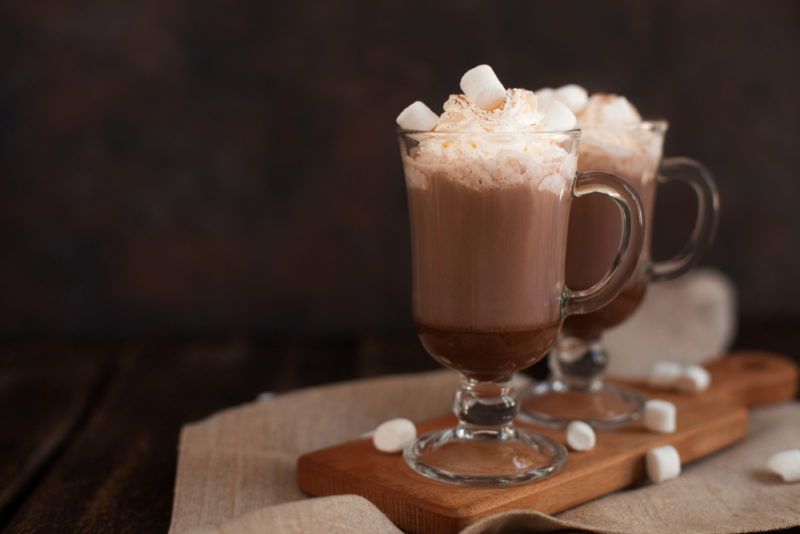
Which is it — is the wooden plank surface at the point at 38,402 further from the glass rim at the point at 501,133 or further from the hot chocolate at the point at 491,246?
the glass rim at the point at 501,133

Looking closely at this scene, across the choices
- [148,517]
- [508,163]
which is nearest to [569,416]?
[508,163]

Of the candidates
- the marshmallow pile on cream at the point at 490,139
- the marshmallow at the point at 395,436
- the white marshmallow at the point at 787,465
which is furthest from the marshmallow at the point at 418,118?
the white marshmallow at the point at 787,465

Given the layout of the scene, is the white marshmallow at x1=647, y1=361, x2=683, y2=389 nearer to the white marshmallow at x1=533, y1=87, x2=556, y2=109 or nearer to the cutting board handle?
the cutting board handle

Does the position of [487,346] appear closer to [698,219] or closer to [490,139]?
[490,139]

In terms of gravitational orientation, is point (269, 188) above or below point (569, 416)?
above

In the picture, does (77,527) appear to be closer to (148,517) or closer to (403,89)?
(148,517)

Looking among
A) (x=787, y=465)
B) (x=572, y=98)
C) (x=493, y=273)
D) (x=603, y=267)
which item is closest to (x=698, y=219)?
(x=603, y=267)
